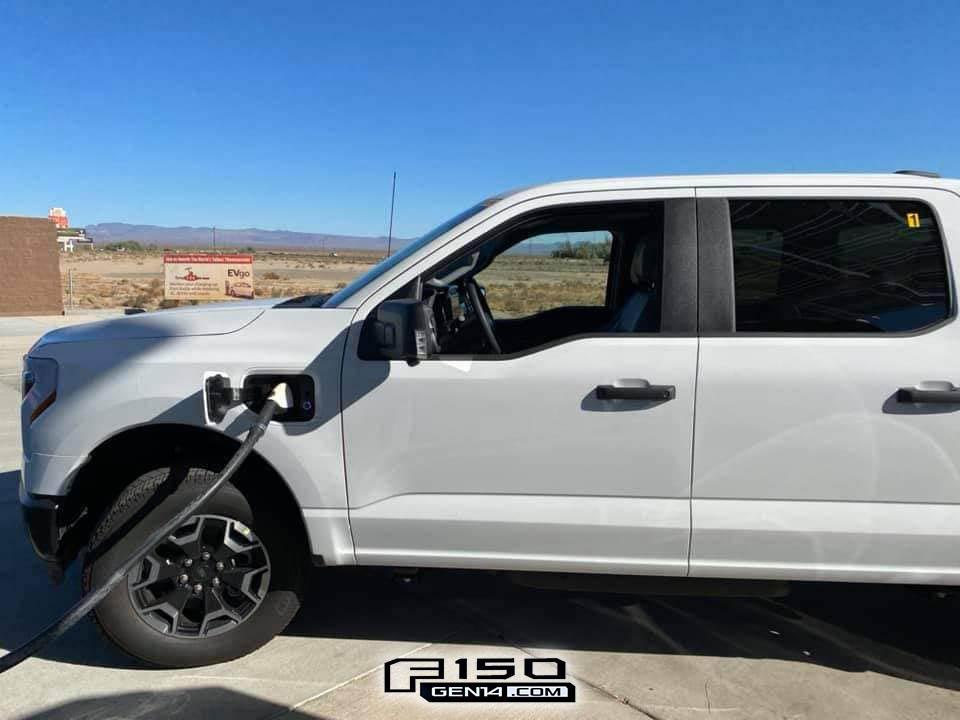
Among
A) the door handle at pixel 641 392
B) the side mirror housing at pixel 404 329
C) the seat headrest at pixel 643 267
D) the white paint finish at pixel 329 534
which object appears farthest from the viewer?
the seat headrest at pixel 643 267

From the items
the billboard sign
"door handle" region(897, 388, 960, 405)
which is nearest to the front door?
"door handle" region(897, 388, 960, 405)

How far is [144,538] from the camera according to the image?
9.80 ft

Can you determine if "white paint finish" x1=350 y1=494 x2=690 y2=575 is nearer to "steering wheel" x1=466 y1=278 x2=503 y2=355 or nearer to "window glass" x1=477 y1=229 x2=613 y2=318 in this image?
"steering wheel" x1=466 y1=278 x2=503 y2=355

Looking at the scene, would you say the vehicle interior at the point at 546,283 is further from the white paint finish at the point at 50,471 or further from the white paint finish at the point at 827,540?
the white paint finish at the point at 50,471

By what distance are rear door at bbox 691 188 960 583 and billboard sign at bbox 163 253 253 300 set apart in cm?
1845

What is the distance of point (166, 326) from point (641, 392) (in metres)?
1.96

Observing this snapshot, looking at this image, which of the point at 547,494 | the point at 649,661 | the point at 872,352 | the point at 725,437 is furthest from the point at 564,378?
the point at 649,661

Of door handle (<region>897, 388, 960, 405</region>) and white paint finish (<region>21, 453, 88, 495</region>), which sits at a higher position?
door handle (<region>897, 388, 960, 405</region>)

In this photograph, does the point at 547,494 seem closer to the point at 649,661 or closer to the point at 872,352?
the point at 649,661

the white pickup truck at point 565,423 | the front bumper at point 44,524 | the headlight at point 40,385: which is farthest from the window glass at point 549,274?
the front bumper at point 44,524

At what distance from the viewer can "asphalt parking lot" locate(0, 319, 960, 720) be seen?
2883 mm

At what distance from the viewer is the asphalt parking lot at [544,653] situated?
9.46 feet

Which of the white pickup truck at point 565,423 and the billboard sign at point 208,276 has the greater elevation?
the billboard sign at point 208,276

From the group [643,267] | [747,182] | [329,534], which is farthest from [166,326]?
[747,182]
